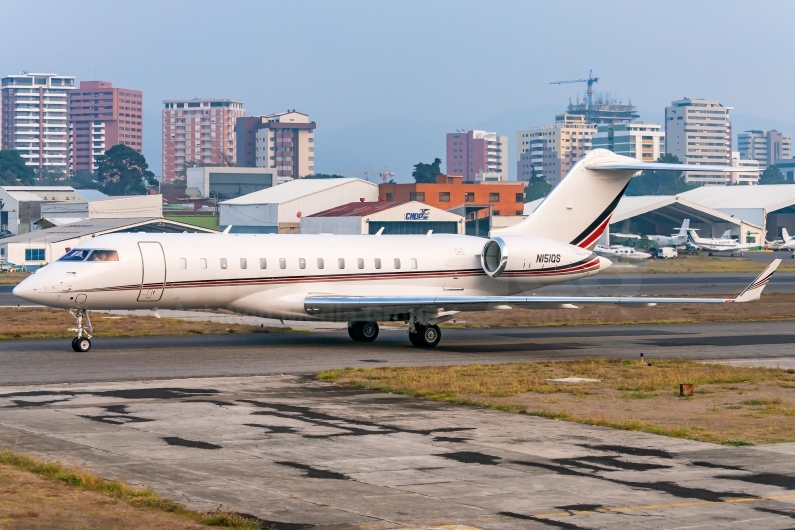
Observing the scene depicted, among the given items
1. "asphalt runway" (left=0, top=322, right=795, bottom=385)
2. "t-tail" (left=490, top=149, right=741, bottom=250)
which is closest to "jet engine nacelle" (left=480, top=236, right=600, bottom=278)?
"t-tail" (left=490, top=149, right=741, bottom=250)

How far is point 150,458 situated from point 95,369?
419 inches

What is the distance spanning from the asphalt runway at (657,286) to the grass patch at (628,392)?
20.4 m

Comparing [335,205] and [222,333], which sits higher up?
[335,205]

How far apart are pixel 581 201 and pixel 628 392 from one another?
46.4ft

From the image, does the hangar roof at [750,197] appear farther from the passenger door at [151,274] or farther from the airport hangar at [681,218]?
the passenger door at [151,274]

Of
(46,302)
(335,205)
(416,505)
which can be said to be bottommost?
(416,505)

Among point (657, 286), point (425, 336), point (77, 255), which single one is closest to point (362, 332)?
point (425, 336)

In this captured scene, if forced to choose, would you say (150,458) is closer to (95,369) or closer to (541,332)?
(95,369)

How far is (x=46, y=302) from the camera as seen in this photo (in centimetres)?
2702

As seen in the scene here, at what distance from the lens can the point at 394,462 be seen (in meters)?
14.5

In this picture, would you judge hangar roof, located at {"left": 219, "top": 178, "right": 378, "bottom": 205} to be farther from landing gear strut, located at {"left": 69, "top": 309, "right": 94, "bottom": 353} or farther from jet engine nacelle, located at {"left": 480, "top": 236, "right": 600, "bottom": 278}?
landing gear strut, located at {"left": 69, "top": 309, "right": 94, "bottom": 353}

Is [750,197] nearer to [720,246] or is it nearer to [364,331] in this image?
[720,246]

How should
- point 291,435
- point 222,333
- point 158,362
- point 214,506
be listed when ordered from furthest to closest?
point 222,333 → point 158,362 → point 291,435 → point 214,506

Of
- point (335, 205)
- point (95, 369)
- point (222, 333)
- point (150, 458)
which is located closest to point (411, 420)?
point (150, 458)
